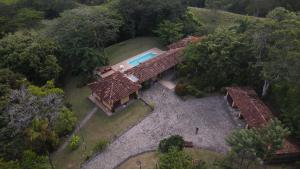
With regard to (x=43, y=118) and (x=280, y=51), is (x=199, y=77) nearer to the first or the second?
(x=280, y=51)

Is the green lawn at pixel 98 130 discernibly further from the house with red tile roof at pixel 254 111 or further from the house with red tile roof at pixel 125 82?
the house with red tile roof at pixel 254 111

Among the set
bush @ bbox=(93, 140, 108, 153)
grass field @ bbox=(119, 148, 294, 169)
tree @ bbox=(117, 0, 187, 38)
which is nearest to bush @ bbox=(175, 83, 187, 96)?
grass field @ bbox=(119, 148, 294, 169)

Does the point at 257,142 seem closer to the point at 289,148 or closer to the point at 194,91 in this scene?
the point at 289,148

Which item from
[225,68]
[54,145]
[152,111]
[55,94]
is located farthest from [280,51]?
[54,145]

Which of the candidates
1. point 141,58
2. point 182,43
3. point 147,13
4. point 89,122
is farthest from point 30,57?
point 182,43

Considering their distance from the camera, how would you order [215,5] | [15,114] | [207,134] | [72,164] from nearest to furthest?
[15,114] → [72,164] → [207,134] → [215,5]
